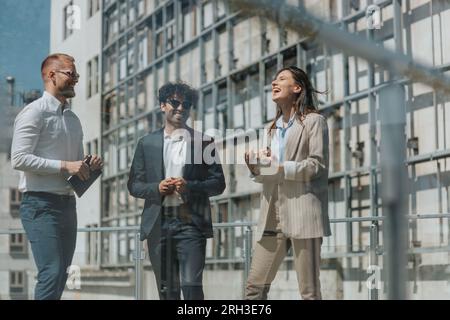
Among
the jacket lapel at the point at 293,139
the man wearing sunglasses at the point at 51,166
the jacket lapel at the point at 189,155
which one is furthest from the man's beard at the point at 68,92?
the jacket lapel at the point at 293,139

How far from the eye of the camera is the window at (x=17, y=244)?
10.8 feet

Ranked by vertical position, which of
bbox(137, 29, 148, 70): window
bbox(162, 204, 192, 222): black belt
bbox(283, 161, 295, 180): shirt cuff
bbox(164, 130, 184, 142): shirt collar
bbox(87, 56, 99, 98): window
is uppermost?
bbox(137, 29, 148, 70): window

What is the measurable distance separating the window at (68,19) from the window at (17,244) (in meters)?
0.68

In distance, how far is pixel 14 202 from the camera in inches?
130

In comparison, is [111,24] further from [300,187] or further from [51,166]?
[300,187]

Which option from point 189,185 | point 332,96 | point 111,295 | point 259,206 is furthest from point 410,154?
point 111,295

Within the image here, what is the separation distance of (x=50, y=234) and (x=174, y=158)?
1.57ft

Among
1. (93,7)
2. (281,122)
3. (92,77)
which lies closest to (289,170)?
(281,122)

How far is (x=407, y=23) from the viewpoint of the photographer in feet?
11.3

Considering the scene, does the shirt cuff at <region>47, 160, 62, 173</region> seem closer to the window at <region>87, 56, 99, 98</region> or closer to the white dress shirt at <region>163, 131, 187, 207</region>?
the window at <region>87, 56, 99, 98</region>

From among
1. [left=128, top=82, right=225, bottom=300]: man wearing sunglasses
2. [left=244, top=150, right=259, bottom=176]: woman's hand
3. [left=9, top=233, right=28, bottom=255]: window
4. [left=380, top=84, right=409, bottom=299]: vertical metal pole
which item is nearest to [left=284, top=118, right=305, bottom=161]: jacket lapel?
[left=244, top=150, right=259, bottom=176]: woman's hand

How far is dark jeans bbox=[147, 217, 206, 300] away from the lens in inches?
129

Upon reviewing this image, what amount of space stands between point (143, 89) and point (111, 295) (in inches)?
26.5
